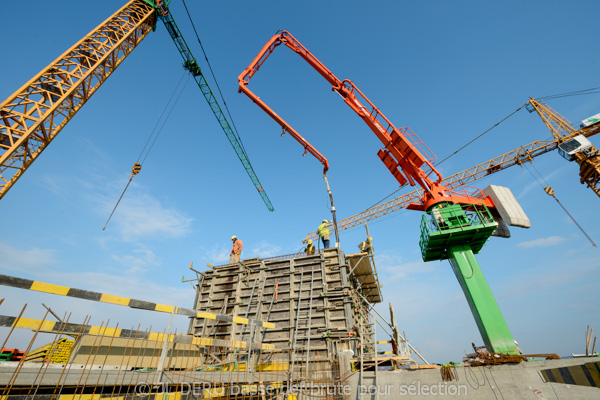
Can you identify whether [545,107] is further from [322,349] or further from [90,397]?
[90,397]

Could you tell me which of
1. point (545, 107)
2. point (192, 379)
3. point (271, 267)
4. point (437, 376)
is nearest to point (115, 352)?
point (192, 379)

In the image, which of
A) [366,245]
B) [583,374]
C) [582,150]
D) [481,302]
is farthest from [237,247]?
[582,150]

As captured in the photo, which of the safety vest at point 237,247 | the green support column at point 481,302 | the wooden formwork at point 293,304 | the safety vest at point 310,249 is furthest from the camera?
the safety vest at point 237,247

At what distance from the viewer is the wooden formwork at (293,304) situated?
1308 cm

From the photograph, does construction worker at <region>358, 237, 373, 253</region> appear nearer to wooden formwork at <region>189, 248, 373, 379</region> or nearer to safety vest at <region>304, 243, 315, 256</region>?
wooden formwork at <region>189, 248, 373, 379</region>

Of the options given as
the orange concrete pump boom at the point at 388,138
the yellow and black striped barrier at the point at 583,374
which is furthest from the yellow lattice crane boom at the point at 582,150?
the yellow and black striped barrier at the point at 583,374

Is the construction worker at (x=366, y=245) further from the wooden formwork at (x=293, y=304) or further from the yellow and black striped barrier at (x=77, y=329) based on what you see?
the yellow and black striped barrier at (x=77, y=329)

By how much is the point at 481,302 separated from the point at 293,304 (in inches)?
384

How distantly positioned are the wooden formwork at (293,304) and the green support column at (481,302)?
5908mm

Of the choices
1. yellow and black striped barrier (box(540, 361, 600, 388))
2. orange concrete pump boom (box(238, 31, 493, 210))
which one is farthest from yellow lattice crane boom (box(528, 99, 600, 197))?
yellow and black striped barrier (box(540, 361, 600, 388))

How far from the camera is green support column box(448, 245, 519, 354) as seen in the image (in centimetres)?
1093

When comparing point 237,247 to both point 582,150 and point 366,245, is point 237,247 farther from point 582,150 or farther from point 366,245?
point 582,150

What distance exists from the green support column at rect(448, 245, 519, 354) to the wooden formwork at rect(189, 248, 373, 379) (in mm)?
5908

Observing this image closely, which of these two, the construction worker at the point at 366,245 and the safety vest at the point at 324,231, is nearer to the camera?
the construction worker at the point at 366,245
